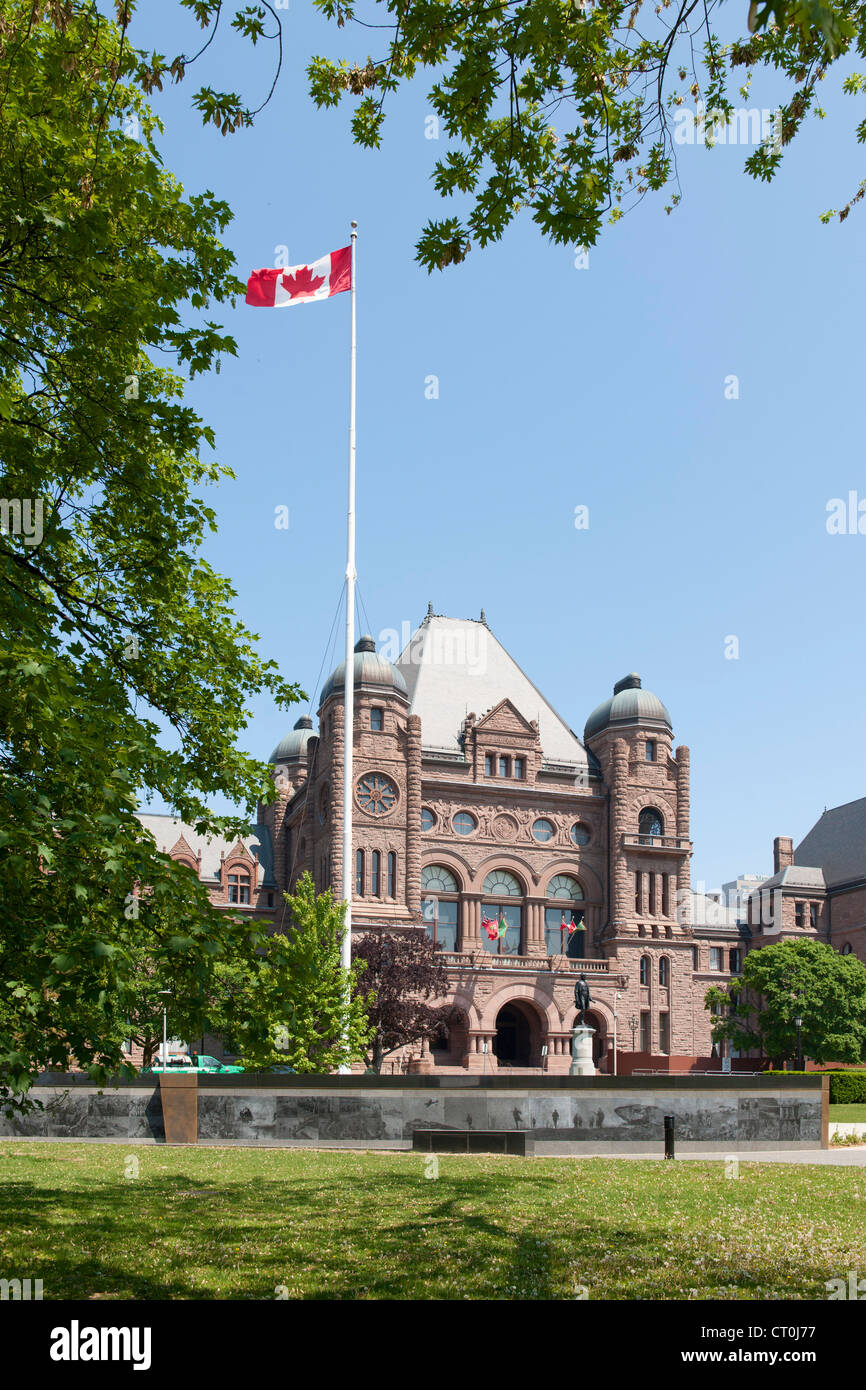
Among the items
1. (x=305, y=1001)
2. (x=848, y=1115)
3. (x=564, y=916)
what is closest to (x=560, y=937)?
(x=564, y=916)

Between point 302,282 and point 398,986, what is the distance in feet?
104

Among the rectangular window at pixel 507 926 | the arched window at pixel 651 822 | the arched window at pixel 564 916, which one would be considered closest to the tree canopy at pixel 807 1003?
the arched window at pixel 651 822

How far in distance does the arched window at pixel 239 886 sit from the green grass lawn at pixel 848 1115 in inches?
1583

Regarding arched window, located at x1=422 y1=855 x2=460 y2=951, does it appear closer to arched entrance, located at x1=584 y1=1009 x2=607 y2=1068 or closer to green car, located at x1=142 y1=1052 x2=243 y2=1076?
arched entrance, located at x1=584 y1=1009 x2=607 y2=1068

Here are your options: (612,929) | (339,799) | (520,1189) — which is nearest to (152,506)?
(520,1189)

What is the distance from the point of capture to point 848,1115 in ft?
116

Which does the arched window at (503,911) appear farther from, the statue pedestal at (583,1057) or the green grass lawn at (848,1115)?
the green grass lawn at (848,1115)

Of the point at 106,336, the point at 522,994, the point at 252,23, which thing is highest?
the point at 252,23

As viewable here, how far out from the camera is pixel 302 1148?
21.8 m

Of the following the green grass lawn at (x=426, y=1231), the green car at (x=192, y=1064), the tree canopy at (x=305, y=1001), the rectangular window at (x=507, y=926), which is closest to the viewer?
the green grass lawn at (x=426, y=1231)

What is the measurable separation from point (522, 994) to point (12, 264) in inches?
2103

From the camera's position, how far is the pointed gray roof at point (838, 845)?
7700 cm

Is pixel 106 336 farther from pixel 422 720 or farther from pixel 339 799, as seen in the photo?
Result: pixel 422 720

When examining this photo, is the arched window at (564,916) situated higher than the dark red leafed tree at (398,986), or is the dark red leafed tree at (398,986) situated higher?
the arched window at (564,916)
